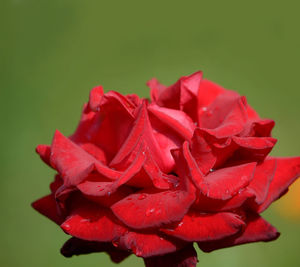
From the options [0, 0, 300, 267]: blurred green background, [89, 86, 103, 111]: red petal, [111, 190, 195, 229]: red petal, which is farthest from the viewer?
[0, 0, 300, 267]: blurred green background

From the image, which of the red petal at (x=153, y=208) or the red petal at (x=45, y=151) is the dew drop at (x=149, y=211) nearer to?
the red petal at (x=153, y=208)

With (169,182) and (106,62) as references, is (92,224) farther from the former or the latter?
(106,62)

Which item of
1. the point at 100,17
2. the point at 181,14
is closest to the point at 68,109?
the point at 100,17

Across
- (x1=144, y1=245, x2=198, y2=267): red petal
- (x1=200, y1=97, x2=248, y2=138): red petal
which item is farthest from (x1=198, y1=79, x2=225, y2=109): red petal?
(x1=144, y1=245, x2=198, y2=267): red petal

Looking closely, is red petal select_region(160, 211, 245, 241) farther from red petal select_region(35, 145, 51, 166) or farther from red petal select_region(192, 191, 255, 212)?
red petal select_region(35, 145, 51, 166)

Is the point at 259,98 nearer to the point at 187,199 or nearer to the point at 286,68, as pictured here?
the point at 286,68

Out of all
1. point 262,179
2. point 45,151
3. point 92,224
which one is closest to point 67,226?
point 92,224

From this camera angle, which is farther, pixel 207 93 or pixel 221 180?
pixel 207 93
